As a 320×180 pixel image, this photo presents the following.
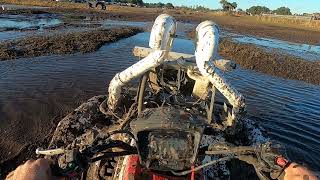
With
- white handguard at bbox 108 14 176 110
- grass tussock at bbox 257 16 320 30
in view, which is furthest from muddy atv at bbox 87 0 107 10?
white handguard at bbox 108 14 176 110

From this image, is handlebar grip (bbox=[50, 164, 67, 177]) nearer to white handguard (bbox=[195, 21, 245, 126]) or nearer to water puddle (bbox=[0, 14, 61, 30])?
white handguard (bbox=[195, 21, 245, 126])

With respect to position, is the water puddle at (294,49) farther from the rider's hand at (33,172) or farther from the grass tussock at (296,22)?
the grass tussock at (296,22)

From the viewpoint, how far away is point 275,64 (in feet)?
64.8

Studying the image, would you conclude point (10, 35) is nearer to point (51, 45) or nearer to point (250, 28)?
point (51, 45)

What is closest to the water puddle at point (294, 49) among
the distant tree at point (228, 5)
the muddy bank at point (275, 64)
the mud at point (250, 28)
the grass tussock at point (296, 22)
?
the muddy bank at point (275, 64)

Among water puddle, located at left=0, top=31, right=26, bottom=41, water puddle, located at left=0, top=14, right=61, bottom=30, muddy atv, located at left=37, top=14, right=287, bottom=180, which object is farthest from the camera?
water puddle, located at left=0, top=14, right=61, bottom=30

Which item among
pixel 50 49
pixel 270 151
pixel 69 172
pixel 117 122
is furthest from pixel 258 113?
pixel 50 49

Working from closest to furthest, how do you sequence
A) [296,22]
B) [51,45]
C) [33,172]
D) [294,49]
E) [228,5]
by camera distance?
[33,172] < [51,45] < [294,49] < [296,22] < [228,5]

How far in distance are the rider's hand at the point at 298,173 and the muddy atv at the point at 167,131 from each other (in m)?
0.08

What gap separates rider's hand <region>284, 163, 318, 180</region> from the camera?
2887mm

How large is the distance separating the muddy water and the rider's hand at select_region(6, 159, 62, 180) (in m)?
5.22

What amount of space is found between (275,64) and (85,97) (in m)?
11.4

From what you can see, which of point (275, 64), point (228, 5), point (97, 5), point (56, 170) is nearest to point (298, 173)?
point (56, 170)

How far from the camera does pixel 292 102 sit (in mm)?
12906
